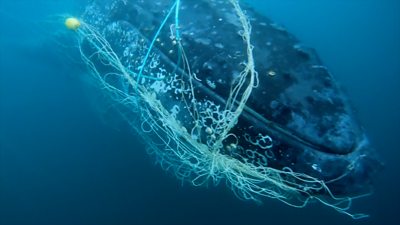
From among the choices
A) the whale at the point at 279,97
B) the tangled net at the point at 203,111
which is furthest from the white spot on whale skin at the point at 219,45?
the tangled net at the point at 203,111

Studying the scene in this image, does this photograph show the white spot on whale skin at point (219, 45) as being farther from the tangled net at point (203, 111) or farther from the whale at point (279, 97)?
the tangled net at point (203, 111)

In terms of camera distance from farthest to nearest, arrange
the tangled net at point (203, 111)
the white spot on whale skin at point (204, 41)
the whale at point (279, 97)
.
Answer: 1. the white spot on whale skin at point (204, 41)
2. the tangled net at point (203, 111)
3. the whale at point (279, 97)

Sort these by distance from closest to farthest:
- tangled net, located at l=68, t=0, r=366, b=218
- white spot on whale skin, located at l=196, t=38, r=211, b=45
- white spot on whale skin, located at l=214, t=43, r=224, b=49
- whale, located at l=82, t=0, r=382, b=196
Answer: whale, located at l=82, t=0, r=382, b=196, tangled net, located at l=68, t=0, r=366, b=218, white spot on whale skin, located at l=214, t=43, r=224, b=49, white spot on whale skin, located at l=196, t=38, r=211, b=45

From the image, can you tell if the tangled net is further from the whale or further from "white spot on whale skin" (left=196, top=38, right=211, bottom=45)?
"white spot on whale skin" (left=196, top=38, right=211, bottom=45)

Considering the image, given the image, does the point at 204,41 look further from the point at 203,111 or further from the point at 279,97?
the point at 279,97

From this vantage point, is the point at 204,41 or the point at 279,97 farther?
the point at 204,41

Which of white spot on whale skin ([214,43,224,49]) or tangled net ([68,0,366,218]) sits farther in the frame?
white spot on whale skin ([214,43,224,49])

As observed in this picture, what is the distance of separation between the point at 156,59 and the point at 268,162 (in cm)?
185

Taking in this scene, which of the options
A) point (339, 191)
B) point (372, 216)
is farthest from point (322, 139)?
point (372, 216)

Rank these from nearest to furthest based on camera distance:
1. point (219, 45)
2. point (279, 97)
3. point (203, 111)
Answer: point (279, 97) → point (203, 111) → point (219, 45)

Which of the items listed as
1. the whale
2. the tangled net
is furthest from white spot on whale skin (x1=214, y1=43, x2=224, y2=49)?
the tangled net

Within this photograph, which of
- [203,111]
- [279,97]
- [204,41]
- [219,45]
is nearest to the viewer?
[279,97]

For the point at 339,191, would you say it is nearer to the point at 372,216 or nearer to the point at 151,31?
the point at 151,31

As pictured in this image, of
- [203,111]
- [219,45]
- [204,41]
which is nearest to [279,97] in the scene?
[203,111]
